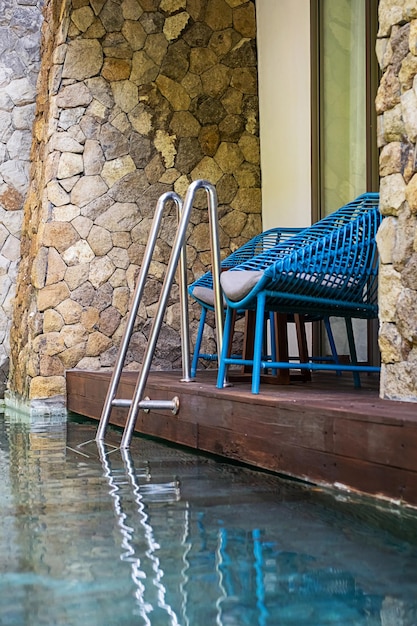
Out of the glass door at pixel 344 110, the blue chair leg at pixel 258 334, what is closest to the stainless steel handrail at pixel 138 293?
the blue chair leg at pixel 258 334

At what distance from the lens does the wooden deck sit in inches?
91.6

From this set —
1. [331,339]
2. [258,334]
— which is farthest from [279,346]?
[258,334]

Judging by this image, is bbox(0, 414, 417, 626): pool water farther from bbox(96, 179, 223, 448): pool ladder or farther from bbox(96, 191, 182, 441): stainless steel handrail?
bbox(96, 191, 182, 441): stainless steel handrail

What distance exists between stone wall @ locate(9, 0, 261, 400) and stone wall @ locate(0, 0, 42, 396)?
0.64 m

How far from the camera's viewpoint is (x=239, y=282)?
11.2 ft

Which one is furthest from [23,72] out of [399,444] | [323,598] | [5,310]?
[323,598]

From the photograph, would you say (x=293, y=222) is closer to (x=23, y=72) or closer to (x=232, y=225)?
(x=232, y=225)

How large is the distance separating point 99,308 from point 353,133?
2.24 m

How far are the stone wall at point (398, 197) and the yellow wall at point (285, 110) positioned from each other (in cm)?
269

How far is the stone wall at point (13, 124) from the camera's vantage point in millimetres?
7285

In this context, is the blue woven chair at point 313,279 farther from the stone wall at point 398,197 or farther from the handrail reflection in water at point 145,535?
the handrail reflection in water at point 145,535

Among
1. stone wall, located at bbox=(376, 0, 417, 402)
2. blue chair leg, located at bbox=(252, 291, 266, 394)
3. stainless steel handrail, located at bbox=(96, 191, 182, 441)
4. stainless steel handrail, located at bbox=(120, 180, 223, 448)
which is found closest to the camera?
stone wall, located at bbox=(376, 0, 417, 402)

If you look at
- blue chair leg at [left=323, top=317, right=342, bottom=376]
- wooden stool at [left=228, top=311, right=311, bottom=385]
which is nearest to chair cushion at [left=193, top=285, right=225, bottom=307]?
wooden stool at [left=228, top=311, right=311, bottom=385]

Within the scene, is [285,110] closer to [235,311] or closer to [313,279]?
[235,311]
